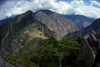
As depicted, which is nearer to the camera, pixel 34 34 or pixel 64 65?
pixel 64 65

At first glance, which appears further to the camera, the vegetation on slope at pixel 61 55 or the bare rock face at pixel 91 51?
the vegetation on slope at pixel 61 55

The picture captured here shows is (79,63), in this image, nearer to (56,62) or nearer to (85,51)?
(85,51)

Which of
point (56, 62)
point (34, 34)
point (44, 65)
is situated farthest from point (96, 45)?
point (34, 34)

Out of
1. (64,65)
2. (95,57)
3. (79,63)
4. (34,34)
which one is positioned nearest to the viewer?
(95,57)

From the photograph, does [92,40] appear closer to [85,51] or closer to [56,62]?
[85,51]

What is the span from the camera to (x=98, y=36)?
65.6ft

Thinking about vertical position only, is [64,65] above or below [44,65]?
above

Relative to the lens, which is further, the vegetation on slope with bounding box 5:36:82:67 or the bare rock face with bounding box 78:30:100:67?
the vegetation on slope with bounding box 5:36:82:67

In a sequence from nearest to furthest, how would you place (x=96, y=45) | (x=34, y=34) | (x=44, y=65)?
(x=96, y=45) → (x=44, y=65) → (x=34, y=34)

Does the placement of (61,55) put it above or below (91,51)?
below

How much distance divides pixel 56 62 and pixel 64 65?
9.14 ft

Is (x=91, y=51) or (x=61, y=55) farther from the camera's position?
(x=61, y=55)

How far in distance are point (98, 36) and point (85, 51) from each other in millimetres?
5182

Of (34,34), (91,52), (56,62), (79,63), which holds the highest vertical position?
(91,52)
